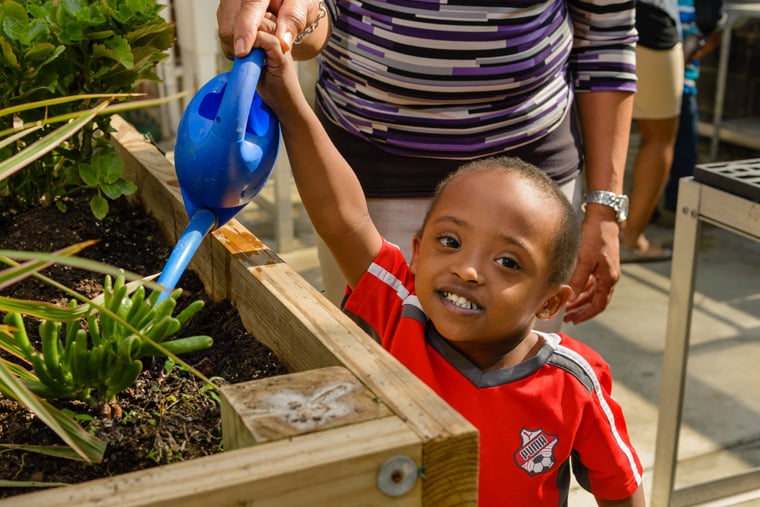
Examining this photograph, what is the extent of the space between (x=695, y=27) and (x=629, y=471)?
3.37 metres

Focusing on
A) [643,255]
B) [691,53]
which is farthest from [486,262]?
[691,53]

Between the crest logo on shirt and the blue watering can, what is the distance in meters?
0.50

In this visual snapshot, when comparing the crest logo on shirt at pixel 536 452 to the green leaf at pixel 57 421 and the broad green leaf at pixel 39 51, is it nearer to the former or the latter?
the green leaf at pixel 57 421

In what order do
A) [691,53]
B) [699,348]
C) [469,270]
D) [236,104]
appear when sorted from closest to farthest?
[236,104], [469,270], [699,348], [691,53]

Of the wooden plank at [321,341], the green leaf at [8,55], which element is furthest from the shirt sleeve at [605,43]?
the green leaf at [8,55]

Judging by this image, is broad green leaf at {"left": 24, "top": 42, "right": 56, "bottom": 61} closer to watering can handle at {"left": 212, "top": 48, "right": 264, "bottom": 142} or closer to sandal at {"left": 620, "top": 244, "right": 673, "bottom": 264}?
watering can handle at {"left": 212, "top": 48, "right": 264, "bottom": 142}

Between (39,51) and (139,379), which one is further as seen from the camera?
(39,51)

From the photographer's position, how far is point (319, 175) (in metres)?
1.28

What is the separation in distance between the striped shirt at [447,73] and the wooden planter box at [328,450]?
0.65 meters

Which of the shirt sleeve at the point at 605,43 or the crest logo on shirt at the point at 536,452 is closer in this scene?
the crest logo on shirt at the point at 536,452

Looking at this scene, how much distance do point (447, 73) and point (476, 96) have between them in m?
0.08

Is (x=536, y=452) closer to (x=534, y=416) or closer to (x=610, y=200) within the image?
(x=534, y=416)

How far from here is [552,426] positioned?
4.06 feet

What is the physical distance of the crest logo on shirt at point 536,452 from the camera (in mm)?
1224
